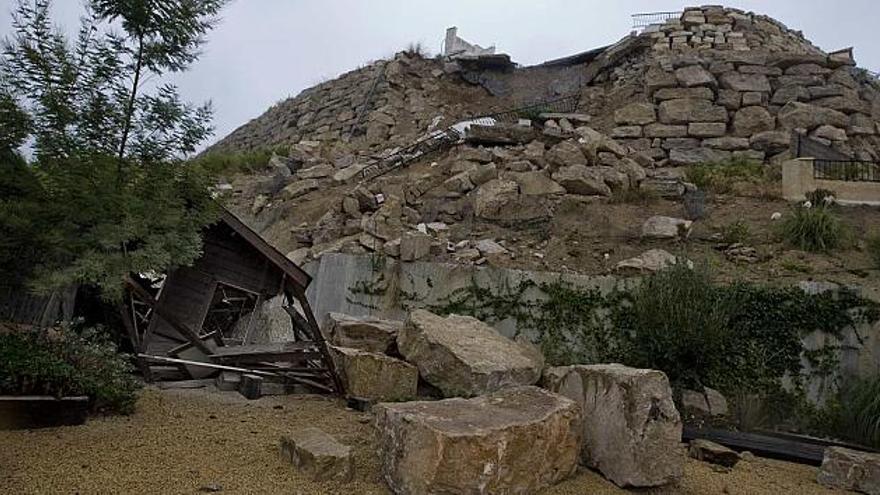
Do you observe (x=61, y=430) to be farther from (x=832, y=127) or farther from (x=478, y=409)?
(x=832, y=127)

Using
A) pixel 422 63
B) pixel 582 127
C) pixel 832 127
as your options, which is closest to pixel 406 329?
pixel 582 127

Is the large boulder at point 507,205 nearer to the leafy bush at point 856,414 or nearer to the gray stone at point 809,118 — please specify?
the leafy bush at point 856,414

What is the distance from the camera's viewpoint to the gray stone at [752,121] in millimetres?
14422

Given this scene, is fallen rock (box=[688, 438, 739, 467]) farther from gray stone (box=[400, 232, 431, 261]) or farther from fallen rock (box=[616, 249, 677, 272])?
gray stone (box=[400, 232, 431, 261])

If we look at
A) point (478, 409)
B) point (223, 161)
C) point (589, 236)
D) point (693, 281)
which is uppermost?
point (223, 161)

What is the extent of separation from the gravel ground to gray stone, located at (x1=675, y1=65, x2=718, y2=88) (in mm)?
11428

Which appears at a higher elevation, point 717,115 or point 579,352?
point 717,115

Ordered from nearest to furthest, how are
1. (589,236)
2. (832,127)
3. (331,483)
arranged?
(331,483)
(589,236)
(832,127)

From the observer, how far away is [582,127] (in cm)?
1472

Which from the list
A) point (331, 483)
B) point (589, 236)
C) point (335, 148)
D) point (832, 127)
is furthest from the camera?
point (335, 148)

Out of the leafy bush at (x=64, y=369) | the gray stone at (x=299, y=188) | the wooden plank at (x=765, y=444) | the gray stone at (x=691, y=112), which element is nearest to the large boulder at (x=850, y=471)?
the wooden plank at (x=765, y=444)

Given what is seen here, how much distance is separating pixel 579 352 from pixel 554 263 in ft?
5.91

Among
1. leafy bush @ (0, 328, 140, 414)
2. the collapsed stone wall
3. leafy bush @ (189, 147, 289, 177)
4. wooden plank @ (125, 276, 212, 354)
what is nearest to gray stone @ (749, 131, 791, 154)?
the collapsed stone wall

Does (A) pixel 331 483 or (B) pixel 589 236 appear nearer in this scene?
(A) pixel 331 483
